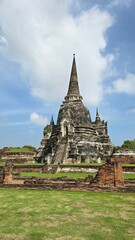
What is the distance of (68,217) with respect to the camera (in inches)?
305

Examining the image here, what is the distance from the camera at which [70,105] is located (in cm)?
4297

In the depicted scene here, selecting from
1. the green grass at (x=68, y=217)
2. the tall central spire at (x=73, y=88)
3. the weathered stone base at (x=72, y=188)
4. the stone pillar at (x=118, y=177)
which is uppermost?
the tall central spire at (x=73, y=88)

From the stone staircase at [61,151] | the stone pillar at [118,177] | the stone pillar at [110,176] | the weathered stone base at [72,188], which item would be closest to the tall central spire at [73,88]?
the stone staircase at [61,151]

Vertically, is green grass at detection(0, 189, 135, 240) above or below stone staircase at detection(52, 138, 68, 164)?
below

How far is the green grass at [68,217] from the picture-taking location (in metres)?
6.12

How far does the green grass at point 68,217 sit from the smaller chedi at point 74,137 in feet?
76.8

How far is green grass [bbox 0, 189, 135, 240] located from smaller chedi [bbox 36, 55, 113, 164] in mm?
23403

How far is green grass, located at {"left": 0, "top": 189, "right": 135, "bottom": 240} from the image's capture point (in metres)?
6.12

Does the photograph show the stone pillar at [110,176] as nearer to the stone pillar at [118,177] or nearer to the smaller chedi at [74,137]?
the stone pillar at [118,177]

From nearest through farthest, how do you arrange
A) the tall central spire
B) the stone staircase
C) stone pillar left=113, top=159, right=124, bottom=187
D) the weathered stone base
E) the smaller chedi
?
the weathered stone base → stone pillar left=113, top=159, right=124, bottom=187 → the stone staircase → the smaller chedi → the tall central spire

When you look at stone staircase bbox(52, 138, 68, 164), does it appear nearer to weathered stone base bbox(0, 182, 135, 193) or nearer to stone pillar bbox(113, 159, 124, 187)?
weathered stone base bbox(0, 182, 135, 193)

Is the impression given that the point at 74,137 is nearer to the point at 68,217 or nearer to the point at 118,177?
the point at 118,177

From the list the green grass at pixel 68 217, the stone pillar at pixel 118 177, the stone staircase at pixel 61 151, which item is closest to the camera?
the green grass at pixel 68 217

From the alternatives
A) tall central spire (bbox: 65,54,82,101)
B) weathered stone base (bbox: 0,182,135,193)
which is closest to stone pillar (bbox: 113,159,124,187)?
weathered stone base (bbox: 0,182,135,193)
